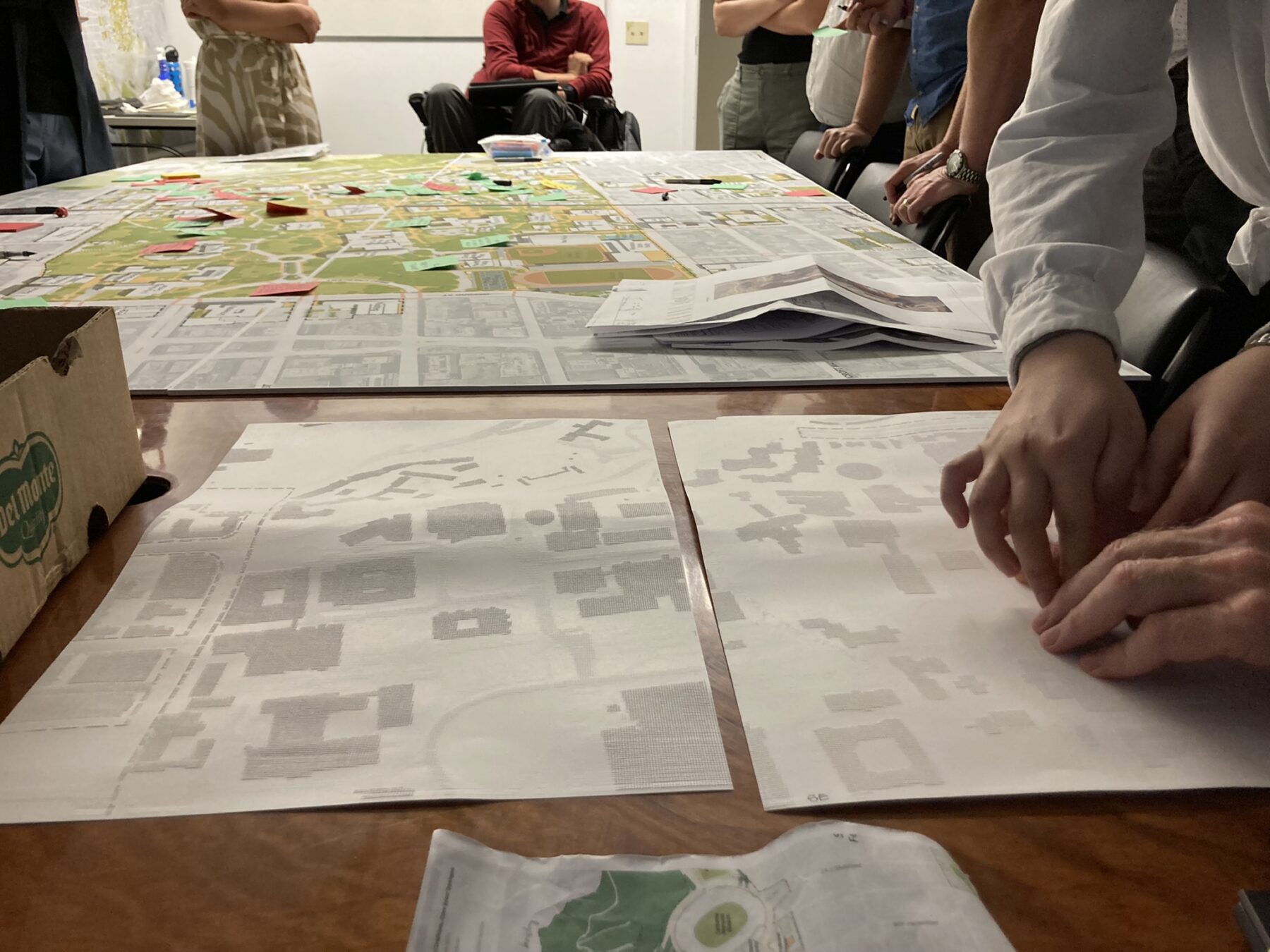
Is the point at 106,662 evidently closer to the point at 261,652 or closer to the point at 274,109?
the point at 261,652

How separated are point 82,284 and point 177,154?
2968mm

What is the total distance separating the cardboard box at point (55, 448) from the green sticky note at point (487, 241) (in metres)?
0.72

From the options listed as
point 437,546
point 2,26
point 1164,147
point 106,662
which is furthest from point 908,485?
point 2,26

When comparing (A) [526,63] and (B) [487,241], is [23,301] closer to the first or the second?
(B) [487,241]

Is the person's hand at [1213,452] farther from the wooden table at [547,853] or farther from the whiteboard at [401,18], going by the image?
the whiteboard at [401,18]

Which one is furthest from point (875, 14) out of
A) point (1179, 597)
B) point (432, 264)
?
point (1179, 597)

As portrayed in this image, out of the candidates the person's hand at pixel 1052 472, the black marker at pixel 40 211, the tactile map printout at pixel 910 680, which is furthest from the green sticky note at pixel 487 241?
the person's hand at pixel 1052 472

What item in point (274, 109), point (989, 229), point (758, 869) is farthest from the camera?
point (274, 109)

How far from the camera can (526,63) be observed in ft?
13.0

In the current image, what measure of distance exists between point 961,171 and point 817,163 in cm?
89

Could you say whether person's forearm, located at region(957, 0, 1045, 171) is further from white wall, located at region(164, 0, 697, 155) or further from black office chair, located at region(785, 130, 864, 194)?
white wall, located at region(164, 0, 697, 155)

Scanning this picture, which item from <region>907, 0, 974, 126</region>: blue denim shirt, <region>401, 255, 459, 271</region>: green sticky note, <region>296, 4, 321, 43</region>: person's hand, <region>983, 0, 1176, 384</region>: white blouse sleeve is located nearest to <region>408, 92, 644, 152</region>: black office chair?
<region>296, 4, 321, 43</region>: person's hand

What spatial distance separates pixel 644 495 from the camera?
0.58 meters

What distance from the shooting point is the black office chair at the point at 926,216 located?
147 cm
